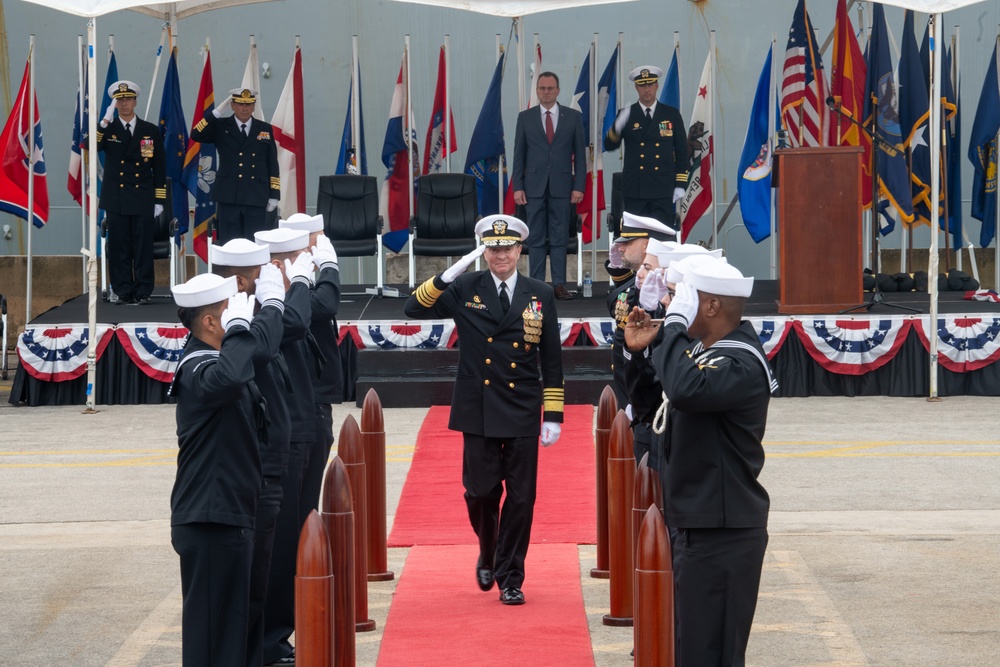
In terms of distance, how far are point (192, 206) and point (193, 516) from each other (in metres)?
12.6

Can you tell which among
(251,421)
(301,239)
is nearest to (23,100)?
(301,239)

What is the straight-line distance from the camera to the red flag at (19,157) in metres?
14.6

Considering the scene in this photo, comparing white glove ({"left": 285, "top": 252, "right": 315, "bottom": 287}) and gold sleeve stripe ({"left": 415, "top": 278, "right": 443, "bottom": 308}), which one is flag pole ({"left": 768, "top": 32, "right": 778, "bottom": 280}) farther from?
white glove ({"left": 285, "top": 252, "right": 315, "bottom": 287})

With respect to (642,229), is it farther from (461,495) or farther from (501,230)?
(461,495)

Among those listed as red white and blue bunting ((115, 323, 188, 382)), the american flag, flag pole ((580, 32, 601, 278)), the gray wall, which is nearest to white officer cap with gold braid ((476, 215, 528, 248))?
red white and blue bunting ((115, 323, 188, 382))

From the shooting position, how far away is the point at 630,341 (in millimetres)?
4938

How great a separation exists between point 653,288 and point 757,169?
35.5 feet

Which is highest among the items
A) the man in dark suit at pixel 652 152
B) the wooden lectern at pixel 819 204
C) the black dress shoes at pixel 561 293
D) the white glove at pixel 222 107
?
the white glove at pixel 222 107

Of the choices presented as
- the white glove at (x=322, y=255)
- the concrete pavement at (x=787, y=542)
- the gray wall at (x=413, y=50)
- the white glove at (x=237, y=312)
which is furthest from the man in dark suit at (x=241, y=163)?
the white glove at (x=237, y=312)

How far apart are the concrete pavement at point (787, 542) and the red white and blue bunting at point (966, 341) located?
524 mm

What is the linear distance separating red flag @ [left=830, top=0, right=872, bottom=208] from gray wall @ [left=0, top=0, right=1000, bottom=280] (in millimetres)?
1986

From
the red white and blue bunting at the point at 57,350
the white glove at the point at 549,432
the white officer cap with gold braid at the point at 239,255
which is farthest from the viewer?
the red white and blue bunting at the point at 57,350

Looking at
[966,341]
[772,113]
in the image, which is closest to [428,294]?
[966,341]

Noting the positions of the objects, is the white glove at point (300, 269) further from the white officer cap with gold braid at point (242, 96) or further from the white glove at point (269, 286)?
the white officer cap with gold braid at point (242, 96)
